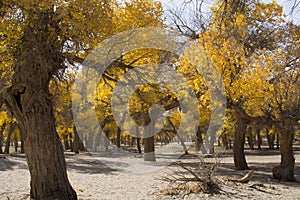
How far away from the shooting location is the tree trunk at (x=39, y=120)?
650cm

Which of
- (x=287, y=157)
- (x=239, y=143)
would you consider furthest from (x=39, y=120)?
(x=239, y=143)

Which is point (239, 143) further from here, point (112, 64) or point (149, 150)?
point (112, 64)

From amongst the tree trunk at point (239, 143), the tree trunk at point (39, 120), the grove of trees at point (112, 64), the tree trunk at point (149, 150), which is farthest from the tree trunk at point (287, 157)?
Answer: the tree trunk at point (149, 150)

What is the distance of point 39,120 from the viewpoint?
6.54 meters

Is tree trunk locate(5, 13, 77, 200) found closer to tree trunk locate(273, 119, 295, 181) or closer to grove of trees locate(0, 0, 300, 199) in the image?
grove of trees locate(0, 0, 300, 199)

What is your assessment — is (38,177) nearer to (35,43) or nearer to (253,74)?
(35,43)

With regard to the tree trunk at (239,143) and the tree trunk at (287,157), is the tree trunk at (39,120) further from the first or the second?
the tree trunk at (239,143)

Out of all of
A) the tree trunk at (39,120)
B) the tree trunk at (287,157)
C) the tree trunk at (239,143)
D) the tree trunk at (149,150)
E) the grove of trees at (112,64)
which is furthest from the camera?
the tree trunk at (149,150)

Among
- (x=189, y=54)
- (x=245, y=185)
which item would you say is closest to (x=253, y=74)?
(x=189, y=54)

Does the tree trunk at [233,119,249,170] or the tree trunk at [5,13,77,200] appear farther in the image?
the tree trunk at [233,119,249,170]

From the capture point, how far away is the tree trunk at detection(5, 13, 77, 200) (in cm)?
650

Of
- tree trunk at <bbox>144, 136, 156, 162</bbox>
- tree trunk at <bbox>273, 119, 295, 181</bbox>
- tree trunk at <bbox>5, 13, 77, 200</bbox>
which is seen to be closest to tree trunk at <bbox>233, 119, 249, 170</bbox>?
tree trunk at <bbox>273, 119, 295, 181</bbox>

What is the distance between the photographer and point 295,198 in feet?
25.4

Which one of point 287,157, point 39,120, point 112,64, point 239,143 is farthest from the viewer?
point 239,143
